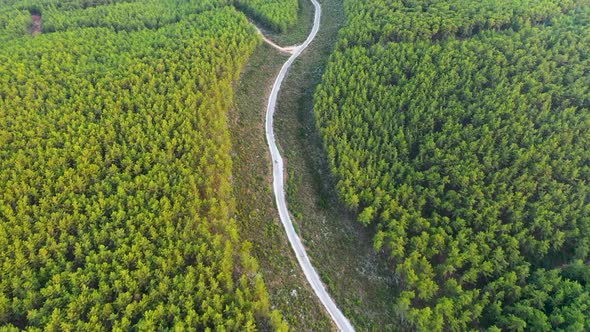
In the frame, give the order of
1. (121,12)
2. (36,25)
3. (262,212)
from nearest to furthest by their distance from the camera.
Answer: (262,212) → (121,12) → (36,25)

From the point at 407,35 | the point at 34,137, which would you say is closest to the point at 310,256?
the point at 34,137

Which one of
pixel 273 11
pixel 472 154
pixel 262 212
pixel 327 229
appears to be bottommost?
pixel 262 212

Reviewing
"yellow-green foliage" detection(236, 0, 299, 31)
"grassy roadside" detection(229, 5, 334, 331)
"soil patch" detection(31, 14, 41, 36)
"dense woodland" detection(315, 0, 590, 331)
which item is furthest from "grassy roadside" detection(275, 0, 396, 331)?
"soil patch" detection(31, 14, 41, 36)

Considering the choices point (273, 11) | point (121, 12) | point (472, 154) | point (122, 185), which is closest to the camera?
point (122, 185)

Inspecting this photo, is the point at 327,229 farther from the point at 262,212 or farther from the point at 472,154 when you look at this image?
the point at 472,154

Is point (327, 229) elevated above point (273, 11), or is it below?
below

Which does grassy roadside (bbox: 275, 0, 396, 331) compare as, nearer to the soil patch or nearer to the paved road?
the paved road

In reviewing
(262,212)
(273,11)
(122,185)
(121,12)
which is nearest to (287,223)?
(262,212)
